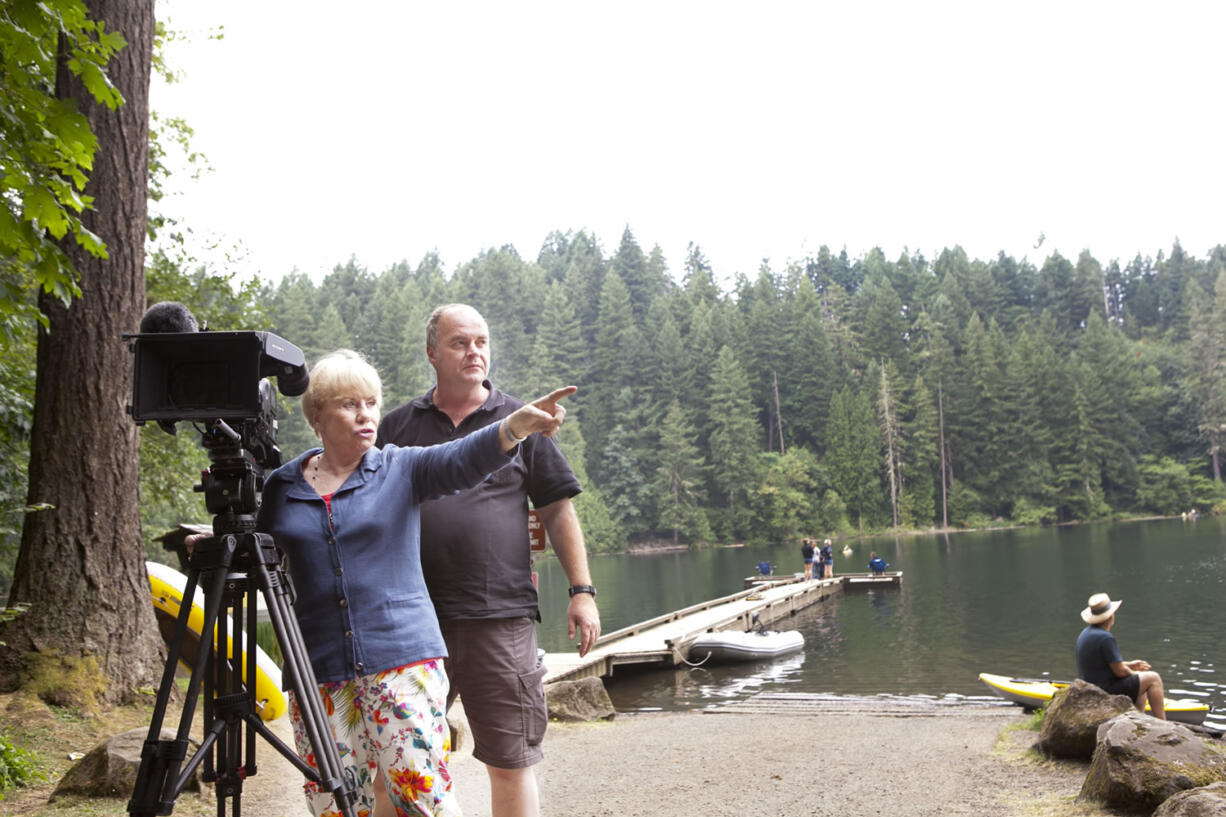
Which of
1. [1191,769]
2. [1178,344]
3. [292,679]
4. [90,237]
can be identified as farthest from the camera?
[1178,344]

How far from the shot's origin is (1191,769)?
4359mm

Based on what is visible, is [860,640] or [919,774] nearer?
[919,774]

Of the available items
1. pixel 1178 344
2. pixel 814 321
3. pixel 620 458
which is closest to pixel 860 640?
pixel 620 458

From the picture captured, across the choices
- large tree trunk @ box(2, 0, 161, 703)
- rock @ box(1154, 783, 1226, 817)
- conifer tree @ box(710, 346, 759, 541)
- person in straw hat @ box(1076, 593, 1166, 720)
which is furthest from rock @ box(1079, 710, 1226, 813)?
conifer tree @ box(710, 346, 759, 541)

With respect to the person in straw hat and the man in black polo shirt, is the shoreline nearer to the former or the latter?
the person in straw hat

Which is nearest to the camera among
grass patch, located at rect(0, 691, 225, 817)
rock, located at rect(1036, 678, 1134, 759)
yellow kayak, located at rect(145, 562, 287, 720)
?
grass patch, located at rect(0, 691, 225, 817)

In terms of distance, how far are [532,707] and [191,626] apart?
4280 mm

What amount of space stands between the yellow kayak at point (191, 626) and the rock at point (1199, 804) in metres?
4.69

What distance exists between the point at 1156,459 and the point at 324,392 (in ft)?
239

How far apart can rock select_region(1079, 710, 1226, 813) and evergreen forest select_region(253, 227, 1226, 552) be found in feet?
164

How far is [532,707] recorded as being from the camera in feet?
9.48

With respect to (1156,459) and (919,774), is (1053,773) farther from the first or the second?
(1156,459)

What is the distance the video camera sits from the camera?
7.34 feet

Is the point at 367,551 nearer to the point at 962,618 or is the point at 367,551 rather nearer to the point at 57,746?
the point at 57,746
